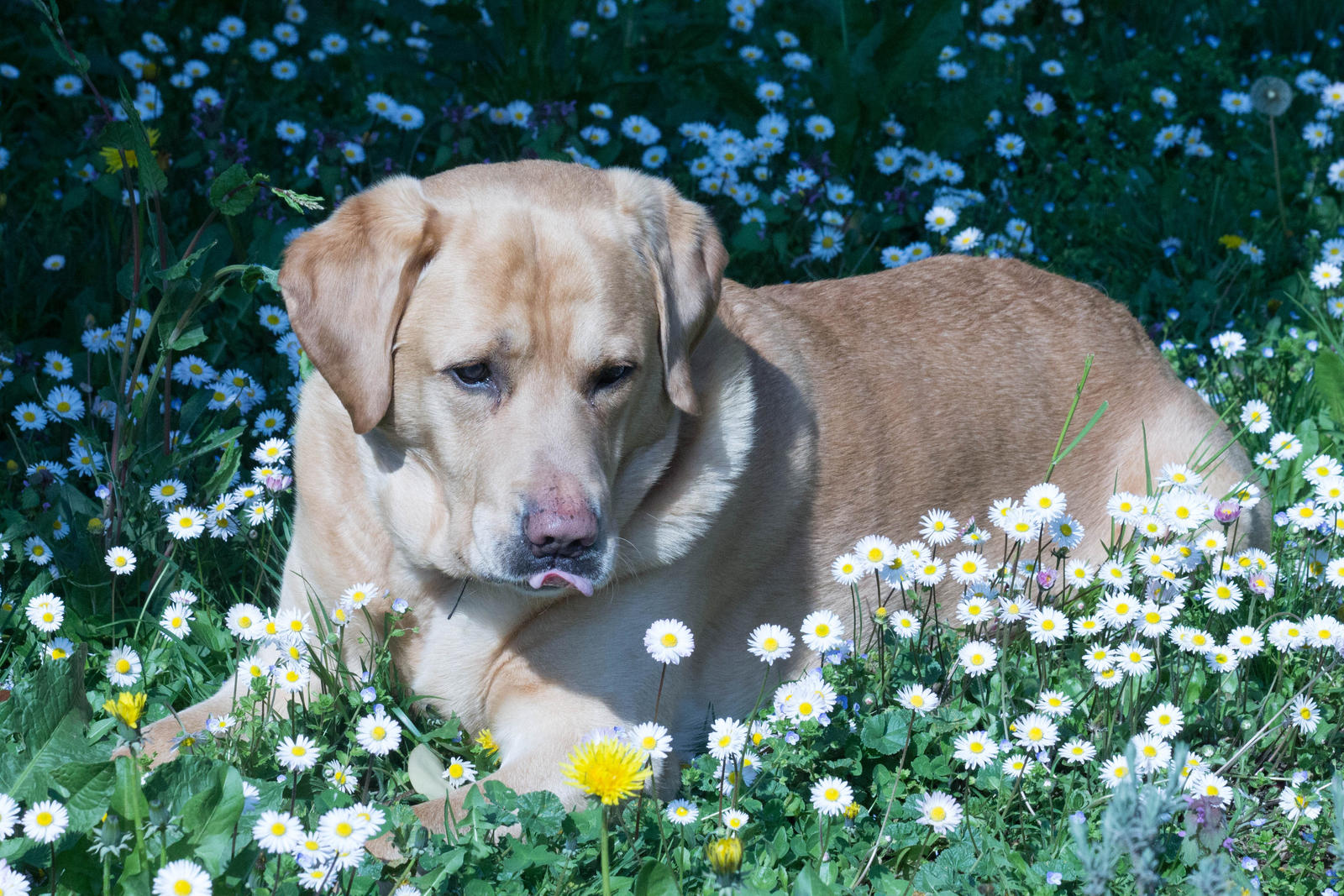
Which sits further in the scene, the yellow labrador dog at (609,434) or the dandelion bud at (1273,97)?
the dandelion bud at (1273,97)

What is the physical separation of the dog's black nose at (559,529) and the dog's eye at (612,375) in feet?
1.10

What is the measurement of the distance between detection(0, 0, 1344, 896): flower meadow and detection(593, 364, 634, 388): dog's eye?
626 millimetres

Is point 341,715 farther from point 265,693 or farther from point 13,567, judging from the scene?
point 13,567

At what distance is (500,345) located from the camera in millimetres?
2783

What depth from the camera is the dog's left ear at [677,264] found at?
3012 millimetres

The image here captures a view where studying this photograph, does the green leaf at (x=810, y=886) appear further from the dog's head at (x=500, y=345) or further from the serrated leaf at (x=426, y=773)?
the serrated leaf at (x=426, y=773)

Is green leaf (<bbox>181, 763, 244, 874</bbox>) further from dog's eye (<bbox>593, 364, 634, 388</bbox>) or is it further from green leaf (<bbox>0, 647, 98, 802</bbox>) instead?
dog's eye (<bbox>593, 364, 634, 388</bbox>)

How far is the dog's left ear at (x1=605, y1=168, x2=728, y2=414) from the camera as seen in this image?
9.88ft

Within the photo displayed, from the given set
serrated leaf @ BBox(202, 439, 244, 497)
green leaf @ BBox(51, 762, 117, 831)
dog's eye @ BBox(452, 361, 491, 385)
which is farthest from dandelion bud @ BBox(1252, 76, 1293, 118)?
green leaf @ BBox(51, 762, 117, 831)

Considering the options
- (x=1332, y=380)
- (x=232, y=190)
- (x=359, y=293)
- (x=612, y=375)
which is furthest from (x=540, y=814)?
(x=1332, y=380)

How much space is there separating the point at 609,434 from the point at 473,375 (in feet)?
1.09

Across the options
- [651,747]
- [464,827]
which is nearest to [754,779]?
[651,747]

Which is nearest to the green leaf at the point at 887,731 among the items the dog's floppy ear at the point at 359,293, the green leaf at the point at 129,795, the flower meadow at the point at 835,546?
the flower meadow at the point at 835,546

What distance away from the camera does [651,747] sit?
2408 millimetres
